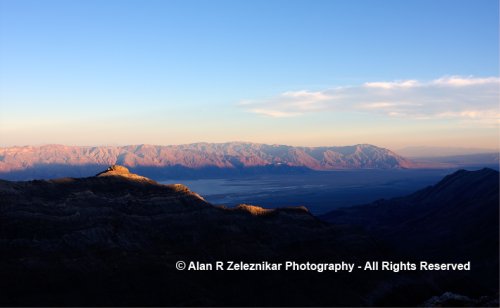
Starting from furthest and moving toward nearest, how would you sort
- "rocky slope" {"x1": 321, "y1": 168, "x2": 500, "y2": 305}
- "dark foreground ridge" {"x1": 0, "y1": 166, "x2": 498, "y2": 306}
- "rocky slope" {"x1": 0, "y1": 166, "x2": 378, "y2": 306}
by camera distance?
"rocky slope" {"x1": 321, "y1": 168, "x2": 500, "y2": 305} → "dark foreground ridge" {"x1": 0, "y1": 166, "x2": 498, "y2": 306} → "rocky slope" {"x1": 0, "y1": 166, "x2": 378, "y2": 306}

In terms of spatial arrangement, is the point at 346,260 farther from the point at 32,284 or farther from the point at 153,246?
the point at 32,284

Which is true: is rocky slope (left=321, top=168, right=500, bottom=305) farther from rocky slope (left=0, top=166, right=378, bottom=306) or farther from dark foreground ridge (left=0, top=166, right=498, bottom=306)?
rocky slope (left=0, top=166, right=378, bottom=306)

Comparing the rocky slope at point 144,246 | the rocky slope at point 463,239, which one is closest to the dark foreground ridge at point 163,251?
the rocky slope at point 144,246

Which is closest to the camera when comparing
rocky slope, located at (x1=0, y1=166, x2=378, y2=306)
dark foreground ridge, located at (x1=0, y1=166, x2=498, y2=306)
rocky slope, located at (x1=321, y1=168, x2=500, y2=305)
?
rocky slope, located at (x1=0, y1=166, x2=378, y2=306)

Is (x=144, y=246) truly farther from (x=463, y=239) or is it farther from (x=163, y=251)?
(x=463, y=239)

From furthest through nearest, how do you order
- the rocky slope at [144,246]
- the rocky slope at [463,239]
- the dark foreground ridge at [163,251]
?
the rocky slope at [463,239] < the dark foreground ridge at [163,251] < the rocky slope at [144,246]

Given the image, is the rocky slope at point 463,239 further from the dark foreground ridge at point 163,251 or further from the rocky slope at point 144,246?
the rocky slope at point 144,246

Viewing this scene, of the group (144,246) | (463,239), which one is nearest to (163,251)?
(144,246)

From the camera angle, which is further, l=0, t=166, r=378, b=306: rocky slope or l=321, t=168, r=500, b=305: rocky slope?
l=321, t=168, r=500, b=305: rocky slope

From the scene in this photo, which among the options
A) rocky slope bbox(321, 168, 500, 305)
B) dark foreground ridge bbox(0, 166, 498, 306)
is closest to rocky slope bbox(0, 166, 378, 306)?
dark foreground ridge bbox(0, 166, 498, 306)

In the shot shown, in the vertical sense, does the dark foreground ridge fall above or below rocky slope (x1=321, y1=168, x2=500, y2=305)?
above
